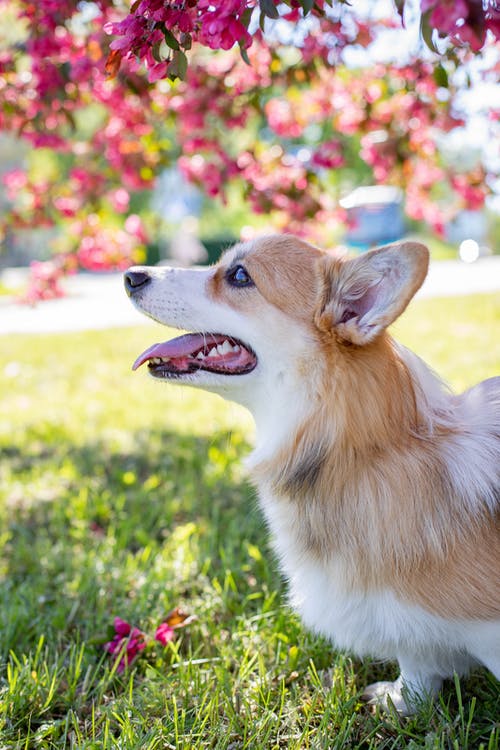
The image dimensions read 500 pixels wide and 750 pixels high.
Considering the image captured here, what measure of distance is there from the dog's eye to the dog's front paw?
4.62 feet

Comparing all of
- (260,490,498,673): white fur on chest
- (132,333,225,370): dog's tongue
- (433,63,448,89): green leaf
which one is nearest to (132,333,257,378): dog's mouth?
(132,333,225,370): dog's tongue

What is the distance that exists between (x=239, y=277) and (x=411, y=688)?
145 centimetres

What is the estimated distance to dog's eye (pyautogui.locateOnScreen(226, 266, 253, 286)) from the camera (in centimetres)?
246

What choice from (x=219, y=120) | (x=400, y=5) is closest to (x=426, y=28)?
(x=400, y=5)

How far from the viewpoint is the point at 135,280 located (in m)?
2.46

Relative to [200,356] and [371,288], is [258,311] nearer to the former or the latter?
[200,356]

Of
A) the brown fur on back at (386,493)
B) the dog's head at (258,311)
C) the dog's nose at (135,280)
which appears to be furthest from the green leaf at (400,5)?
the dog's nose at (135,280)

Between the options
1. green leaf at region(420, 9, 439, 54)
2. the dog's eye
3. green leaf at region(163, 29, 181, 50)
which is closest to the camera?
green leaf at region(420, 9, 439, 54)

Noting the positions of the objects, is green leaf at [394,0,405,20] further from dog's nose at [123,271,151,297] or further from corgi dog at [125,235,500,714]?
dog's nose at [123,271,151,297]

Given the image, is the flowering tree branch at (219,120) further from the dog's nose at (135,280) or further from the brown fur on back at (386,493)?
the brown fur on back at (386,493)

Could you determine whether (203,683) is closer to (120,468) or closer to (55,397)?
(120,468)

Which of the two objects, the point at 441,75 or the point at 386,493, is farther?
the point at 441,75

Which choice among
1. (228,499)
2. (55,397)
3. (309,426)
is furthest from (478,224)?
(309,426)

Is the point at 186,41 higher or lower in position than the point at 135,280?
higher
